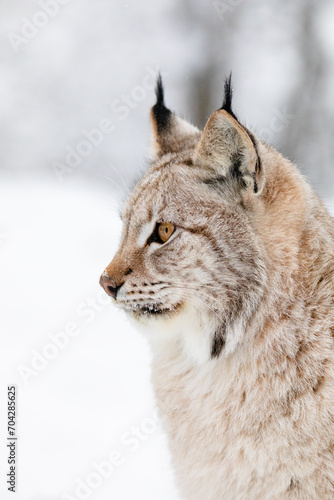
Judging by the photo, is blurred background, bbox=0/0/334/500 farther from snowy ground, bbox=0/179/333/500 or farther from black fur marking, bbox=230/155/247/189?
black fur marking, bbox=230/155/247/189

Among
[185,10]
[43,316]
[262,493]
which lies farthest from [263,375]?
[185,10]

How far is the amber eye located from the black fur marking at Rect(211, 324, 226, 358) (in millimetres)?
526

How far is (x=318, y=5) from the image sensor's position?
970 centimetres

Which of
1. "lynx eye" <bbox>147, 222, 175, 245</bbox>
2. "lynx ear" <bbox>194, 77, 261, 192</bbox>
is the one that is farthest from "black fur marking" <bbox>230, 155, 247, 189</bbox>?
"lynx eye" <bbox>147, 222, 175, 245</bbox>

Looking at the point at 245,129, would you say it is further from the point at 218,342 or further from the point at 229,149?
the point at 218,342

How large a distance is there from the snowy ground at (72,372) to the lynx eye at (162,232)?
1313mm

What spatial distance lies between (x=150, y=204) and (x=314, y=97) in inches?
313

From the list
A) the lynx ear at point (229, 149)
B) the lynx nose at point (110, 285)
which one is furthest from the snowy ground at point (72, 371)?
the lynx ear at point (229, 149)

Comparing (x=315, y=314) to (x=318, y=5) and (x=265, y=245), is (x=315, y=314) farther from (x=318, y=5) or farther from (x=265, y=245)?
(x=318, y=5)

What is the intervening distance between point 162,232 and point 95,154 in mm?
9583

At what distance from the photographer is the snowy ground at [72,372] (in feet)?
14.9

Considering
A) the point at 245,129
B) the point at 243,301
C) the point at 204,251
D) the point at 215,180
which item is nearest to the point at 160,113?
the point at 215,180

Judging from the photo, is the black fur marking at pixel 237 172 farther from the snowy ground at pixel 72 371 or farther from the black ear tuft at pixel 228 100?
the snowy ground at pixel 72 371

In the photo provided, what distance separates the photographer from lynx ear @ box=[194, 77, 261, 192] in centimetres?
280
